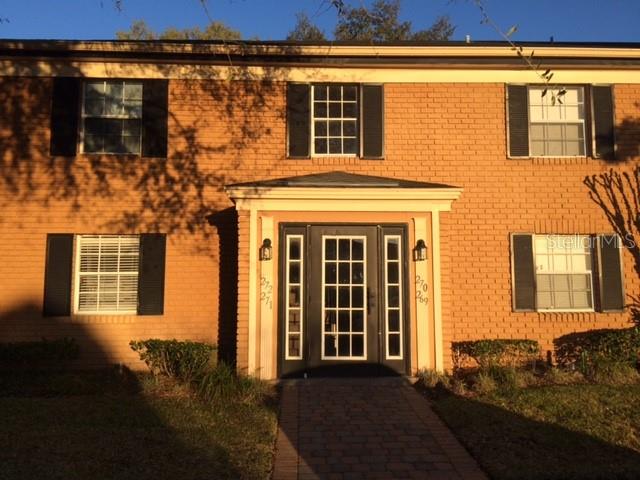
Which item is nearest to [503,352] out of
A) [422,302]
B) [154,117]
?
[422,302]

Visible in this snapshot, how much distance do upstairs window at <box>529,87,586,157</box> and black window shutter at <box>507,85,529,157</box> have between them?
15 cm

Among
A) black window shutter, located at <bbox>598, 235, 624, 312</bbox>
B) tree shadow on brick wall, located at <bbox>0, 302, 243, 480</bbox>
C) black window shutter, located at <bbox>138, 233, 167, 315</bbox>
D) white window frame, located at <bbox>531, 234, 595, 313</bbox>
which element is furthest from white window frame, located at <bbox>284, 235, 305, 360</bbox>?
black window shutter, located at <bbox>598, 235, 624, 312</bbox>

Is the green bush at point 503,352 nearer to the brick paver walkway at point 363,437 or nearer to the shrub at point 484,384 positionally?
the shrub at point 484,384

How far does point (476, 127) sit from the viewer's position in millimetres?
10602

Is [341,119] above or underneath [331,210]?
above

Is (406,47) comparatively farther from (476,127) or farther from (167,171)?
(167,171)

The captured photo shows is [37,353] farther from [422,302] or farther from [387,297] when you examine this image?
[422,302]

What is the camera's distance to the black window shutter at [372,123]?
10508mm

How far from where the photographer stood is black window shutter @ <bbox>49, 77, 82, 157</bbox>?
10305 mm

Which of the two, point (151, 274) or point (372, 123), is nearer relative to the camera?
point (151, 274)

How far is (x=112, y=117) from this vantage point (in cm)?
1052

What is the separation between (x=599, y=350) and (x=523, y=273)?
179cm

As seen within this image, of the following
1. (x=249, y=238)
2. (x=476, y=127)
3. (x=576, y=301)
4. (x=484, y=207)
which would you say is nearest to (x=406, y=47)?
(x=476, y=127)

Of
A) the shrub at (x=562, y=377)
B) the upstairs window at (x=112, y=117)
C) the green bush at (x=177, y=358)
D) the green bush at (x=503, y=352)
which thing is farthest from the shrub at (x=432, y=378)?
the upstairs window at (x=112, y=117)
